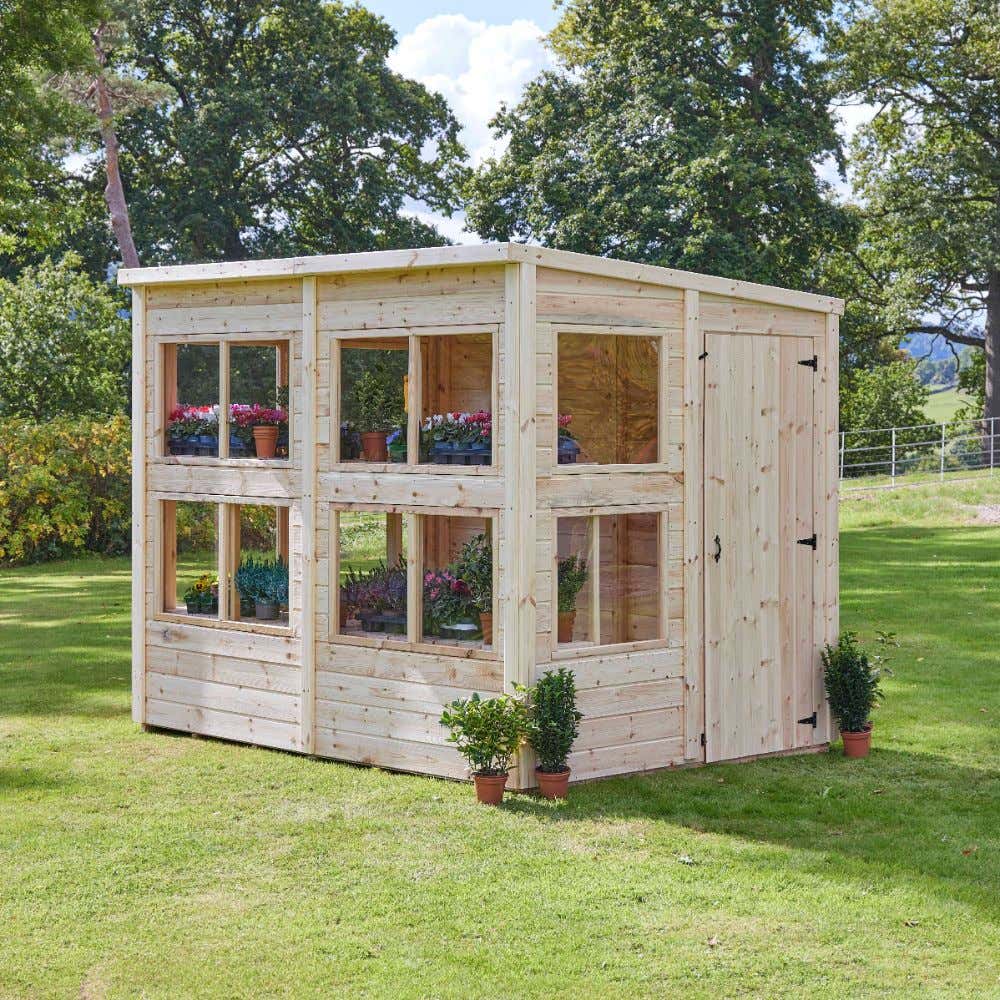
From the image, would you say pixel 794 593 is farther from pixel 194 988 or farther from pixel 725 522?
pixel 194 988

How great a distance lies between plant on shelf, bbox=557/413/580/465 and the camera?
8477 millimetres

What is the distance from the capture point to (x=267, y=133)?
1233 inches

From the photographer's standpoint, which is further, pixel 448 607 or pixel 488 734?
pixel 448 607

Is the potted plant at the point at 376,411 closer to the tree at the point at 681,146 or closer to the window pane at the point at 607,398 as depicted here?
the window pane at the point at 607,398

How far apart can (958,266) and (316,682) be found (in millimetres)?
27095

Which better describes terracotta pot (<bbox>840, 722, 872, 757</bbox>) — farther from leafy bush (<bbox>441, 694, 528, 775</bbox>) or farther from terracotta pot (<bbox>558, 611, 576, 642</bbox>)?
leafy bush (<bbox>441, 694, 528, 775</bbox>)

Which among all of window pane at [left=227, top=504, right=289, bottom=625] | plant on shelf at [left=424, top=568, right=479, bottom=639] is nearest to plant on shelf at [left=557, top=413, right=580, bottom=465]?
plant on shelf at [left=424, top=568, right=479, bottom=639]

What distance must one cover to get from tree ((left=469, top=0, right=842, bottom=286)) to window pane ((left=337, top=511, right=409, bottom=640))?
15923 millimetres

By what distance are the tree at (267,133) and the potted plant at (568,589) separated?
23.6 metres

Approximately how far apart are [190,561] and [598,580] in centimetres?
350

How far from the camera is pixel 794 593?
9555mm

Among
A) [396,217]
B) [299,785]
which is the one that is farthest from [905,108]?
[299,785]

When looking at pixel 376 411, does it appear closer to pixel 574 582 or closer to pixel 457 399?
pixel 457 399

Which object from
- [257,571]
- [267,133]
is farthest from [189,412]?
[267,133]
